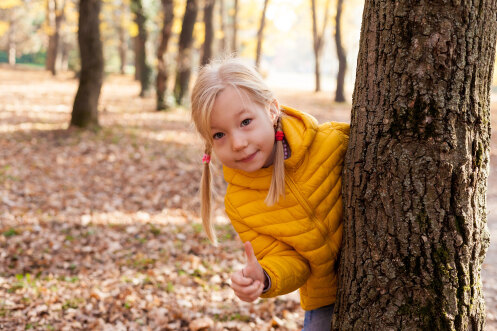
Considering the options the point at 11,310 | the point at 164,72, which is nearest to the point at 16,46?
the point at 164,72

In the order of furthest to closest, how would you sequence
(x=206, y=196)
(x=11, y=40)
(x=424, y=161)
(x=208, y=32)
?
(x=11, y=40)
(x=208, y=32)
(x=206, y=196)
(x=424, y=161)

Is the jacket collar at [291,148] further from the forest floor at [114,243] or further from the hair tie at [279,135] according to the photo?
the forest floor at [114,243]

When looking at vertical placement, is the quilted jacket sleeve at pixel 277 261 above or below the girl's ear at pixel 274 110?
below

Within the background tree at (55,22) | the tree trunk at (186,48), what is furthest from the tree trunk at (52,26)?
the tree trunk at (186,48)

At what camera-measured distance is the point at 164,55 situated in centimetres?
1371

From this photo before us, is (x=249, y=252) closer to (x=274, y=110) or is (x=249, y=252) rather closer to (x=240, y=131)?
(x=240, y=131)

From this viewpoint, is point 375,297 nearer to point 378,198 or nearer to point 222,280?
point 378,198

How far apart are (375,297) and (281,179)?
2.18 ft

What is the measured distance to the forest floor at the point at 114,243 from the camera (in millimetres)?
3605

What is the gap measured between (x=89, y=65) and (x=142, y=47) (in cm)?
Answer: 933

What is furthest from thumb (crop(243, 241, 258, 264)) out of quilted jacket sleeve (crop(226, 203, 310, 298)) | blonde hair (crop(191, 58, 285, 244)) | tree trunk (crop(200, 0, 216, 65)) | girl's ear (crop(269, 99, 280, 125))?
tree trunk (crop(200, 0, 216, 65))

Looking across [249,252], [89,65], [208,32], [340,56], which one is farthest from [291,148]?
[340,56]

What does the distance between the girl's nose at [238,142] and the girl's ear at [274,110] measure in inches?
9.1

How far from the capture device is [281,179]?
194cm
